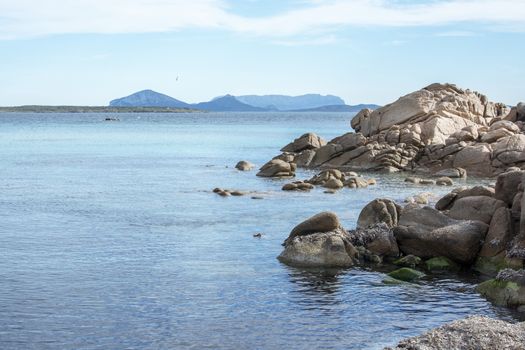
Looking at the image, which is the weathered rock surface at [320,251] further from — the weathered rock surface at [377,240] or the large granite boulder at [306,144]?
the large granite boulder at [306,144]

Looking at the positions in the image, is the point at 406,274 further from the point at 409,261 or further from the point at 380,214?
the point at 380,214

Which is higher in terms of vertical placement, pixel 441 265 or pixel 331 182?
pixel 331 182

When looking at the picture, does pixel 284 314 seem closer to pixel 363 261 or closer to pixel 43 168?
pixel 363 261

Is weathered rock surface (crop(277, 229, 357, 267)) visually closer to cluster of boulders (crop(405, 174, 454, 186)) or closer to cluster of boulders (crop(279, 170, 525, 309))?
cluster of boulders (crop(279, 170, 525, 309))

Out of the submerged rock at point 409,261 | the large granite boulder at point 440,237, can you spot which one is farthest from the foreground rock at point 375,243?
the submerged rock at point 409,261

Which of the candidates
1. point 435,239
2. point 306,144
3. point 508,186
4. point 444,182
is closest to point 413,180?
point 444,182

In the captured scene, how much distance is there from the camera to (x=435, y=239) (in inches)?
1078

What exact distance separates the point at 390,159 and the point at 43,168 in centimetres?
3066

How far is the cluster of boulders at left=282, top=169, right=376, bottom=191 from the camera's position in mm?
50938

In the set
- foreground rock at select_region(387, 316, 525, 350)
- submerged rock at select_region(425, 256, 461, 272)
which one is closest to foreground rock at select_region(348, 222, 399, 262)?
submerged rock at select_region(425, 256, 461, 272)

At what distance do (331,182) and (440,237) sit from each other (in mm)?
24678

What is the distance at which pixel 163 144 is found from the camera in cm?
11444

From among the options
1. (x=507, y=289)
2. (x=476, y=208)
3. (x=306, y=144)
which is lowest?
(x=507, y=289)

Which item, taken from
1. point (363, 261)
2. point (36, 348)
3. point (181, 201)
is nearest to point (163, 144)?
point (181, 201)
